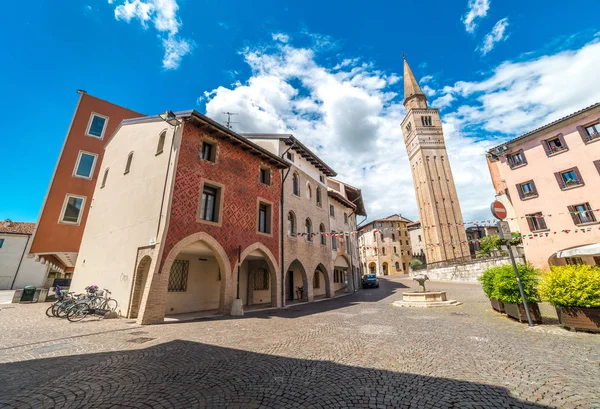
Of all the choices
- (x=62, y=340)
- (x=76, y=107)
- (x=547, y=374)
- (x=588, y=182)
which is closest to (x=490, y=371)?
(x=547, y=374)

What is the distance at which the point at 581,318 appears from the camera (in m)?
6.53

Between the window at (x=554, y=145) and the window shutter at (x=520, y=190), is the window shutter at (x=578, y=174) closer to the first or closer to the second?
the window at (x=554, y=145)

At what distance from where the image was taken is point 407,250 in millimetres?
61719

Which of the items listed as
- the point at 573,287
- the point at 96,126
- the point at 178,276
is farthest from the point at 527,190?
the point at 96,126

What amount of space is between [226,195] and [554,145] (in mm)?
25437

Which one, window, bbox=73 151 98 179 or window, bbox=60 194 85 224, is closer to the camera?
window, bbox=60 194 85 224

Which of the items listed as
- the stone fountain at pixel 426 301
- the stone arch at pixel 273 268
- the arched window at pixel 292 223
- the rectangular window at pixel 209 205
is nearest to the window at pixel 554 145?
the stone fountain at pixel 426 301

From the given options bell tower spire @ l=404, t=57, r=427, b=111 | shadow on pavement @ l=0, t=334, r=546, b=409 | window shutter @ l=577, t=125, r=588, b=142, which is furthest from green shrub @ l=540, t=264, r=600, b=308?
bell tower spire @ l=404, t=57, r=427, b=111

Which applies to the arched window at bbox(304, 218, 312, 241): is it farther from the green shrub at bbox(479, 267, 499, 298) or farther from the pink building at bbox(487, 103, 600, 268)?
the pink building at bbox(487, 103, 600, 268)

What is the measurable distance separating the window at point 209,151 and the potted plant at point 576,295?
13.8 m

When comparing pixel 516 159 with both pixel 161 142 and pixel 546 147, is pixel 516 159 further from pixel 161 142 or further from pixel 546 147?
pixel 161 142

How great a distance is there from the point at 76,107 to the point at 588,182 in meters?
38.4

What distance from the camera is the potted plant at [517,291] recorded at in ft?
26.2

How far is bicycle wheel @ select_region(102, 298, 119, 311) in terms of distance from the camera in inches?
445
